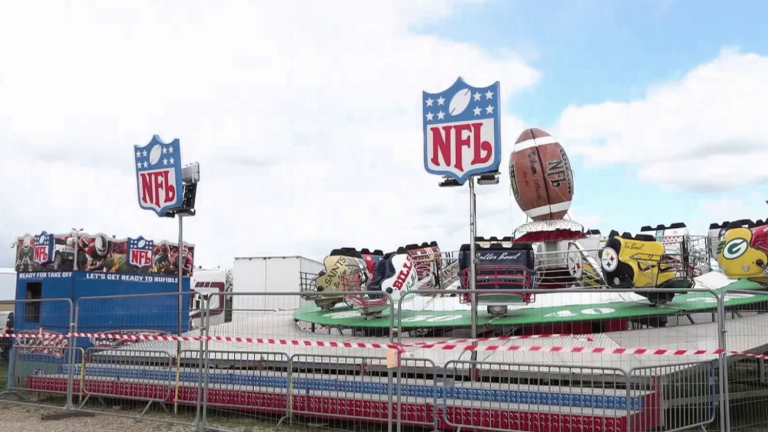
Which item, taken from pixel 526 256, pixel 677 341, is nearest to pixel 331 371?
pixel 526 256

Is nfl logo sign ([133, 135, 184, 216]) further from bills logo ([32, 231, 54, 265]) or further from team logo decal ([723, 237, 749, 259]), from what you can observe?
team logo decal ([723, 237, 749, 259])

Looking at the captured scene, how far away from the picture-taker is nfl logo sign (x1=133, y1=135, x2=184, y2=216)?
11445 millimetres

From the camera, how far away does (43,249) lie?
52.4ft

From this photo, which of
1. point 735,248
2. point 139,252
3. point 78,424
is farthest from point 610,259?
point 139,252

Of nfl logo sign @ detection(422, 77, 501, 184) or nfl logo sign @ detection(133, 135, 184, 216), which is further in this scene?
nfl logo sign @ detection(133, 135, 184, 216)

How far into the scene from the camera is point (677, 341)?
8.66 metres

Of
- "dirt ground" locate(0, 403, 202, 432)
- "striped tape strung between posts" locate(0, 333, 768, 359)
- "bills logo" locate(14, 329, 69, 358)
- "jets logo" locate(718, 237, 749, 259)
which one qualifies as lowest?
"dirt ground" locate(0, 403, 202, 432)

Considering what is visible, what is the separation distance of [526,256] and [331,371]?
13.1ft

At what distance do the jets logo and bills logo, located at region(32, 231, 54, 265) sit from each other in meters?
16.1

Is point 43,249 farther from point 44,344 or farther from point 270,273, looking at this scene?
point 270,273

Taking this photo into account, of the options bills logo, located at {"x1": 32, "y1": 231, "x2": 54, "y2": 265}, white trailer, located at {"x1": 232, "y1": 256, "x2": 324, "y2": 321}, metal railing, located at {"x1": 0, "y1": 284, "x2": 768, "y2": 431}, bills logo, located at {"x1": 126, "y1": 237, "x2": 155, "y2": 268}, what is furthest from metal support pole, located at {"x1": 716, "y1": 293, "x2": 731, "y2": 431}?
white trailer, located at {"x1": 232, "y1": 256, "x2": 324, "y2": 321}

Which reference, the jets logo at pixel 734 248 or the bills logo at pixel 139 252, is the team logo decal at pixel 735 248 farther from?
the bills logo at pixel 139 252

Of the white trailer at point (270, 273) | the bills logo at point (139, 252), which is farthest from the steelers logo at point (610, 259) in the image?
the white trailer at point (270, 273)

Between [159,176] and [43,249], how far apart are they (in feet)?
20.7
